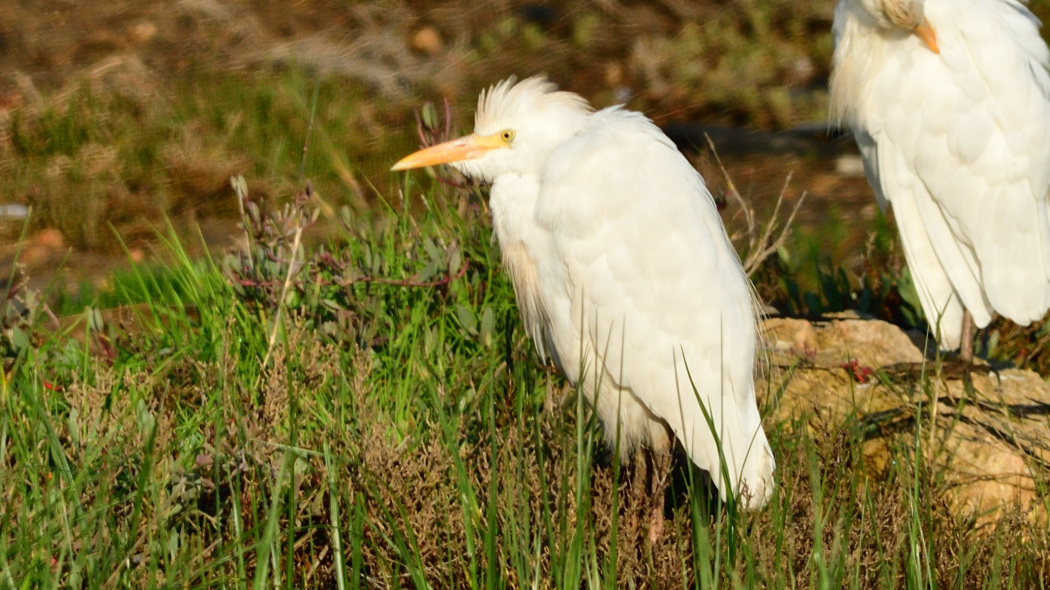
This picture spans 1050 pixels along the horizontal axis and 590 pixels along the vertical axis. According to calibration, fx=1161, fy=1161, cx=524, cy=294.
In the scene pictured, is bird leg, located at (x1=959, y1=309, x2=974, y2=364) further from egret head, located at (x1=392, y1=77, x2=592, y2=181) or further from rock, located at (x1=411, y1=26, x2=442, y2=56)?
rock, located at (x1=411, y1=26, x2=442, y2=56)

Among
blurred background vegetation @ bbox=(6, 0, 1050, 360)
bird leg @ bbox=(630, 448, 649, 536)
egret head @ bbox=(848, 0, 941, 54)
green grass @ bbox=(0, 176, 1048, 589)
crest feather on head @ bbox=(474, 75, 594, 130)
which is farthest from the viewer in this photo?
blurred background vegetation @ bbox=(6, 0, 1050, 360)

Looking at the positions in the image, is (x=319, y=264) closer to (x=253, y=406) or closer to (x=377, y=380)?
(x=377, y=380)

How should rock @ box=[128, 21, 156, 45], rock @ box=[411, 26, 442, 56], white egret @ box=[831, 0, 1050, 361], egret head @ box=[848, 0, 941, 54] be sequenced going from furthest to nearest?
1. rock @ box=[411, 26, 442, 56]
2. rock @ box=[128, 21, 156, 45]
3. white egret @ box=[831, 0, 1050, 361]
4. egret head @ box=[848, 0, 941, 54]

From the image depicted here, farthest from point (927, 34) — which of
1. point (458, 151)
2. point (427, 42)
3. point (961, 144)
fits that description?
point (427, 42)

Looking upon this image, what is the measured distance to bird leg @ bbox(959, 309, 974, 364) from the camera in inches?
162

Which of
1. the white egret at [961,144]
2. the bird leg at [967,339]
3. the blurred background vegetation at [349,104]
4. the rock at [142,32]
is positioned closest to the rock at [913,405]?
the bird leg at [967,339]

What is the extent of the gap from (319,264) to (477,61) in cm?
433

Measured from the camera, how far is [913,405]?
315 cm

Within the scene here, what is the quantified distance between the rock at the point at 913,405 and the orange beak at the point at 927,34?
3.21 feet

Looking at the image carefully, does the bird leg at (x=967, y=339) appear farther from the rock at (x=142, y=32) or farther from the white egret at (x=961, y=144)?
the rock at (x=142, y=32)

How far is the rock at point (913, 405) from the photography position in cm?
306

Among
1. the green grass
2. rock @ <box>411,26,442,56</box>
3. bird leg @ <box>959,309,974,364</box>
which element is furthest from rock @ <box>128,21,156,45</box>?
bird leg @ <box>959,309,974,364</box>

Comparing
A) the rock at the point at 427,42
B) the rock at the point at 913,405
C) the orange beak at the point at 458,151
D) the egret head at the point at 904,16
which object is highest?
the egret head at the point at 904,16

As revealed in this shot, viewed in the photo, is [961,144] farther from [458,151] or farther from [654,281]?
[458,151]
